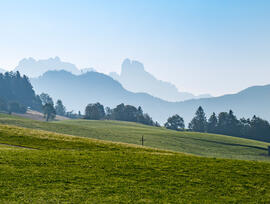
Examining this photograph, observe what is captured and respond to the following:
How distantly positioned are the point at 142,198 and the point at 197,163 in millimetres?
11201

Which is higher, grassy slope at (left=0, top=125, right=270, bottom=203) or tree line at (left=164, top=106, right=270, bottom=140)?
tree line at (left=164, top=106, right=270, bottom=140)

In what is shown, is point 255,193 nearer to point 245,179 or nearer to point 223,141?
point 245,179

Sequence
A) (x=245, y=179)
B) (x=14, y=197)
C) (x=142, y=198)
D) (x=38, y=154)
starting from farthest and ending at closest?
(x=38, y=154), (x=245, y=179), (x=142, y=198), (x=14, y=197)

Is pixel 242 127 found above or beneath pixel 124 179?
above

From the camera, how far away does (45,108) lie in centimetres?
19812

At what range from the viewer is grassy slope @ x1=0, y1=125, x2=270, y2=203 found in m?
17.8

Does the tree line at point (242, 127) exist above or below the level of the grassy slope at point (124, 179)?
above

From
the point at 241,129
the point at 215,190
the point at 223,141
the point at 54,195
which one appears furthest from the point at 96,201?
the point at 241,129

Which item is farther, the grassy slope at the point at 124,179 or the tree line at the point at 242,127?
the tree line at the point at 242,127

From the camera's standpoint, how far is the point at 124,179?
21391 millimetres

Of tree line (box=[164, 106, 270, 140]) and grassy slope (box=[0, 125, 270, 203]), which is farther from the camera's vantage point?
tree line (box=[164, 106, 270, 140])

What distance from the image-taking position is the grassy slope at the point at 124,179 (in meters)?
17.8

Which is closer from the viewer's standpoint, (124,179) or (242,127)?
(124,179)

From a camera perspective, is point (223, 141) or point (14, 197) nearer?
point (14, 197)
